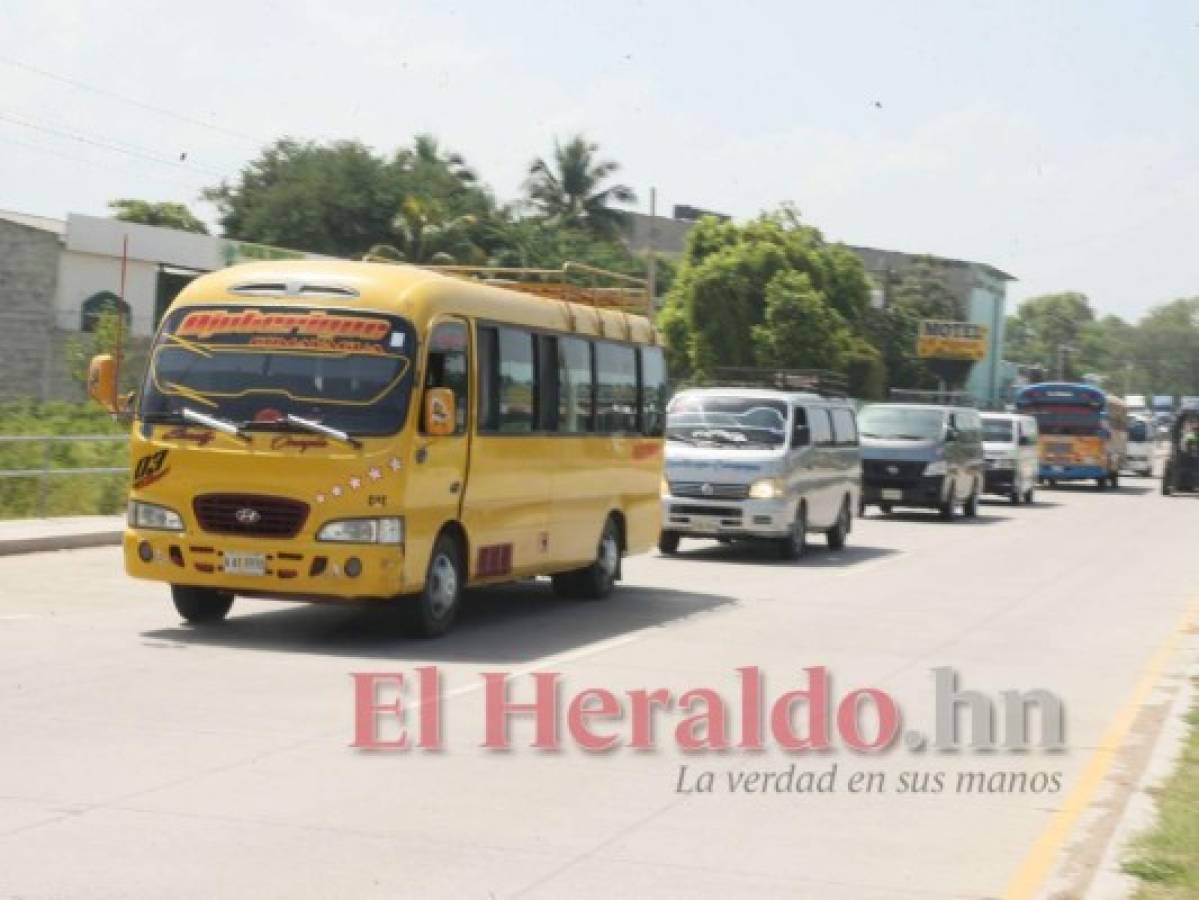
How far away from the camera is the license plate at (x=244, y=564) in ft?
45.1

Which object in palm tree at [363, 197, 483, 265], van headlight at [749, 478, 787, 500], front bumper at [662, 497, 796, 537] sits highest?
palm tree at [363, 197, 483, 265]

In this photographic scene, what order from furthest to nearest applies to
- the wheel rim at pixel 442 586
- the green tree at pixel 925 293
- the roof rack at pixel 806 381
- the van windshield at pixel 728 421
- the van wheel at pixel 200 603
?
the green tree at pixel 925 293
the roof rack at pixel 806 381
the van windshield at pixel 728 421
the van wheel at pixel 200 603
the wheel rim at pixel 442 586

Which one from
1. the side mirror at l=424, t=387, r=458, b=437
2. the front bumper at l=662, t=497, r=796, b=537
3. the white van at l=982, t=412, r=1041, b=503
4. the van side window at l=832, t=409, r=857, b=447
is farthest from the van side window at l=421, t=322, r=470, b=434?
the white van at l=982, t=412, r=1041, b=503

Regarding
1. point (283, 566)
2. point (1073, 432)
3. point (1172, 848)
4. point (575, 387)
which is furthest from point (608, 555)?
point (1073, 432)

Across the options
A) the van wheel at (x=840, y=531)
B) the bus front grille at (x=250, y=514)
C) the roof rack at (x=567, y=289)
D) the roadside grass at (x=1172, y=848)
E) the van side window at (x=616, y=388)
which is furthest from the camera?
the van wheel at (x=840, y=531)

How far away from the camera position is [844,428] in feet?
90.5

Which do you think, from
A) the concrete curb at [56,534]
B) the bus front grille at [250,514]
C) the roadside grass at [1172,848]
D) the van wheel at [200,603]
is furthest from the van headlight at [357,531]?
the concrete curb at [56,534]

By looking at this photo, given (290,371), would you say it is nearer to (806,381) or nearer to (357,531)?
(357,531)

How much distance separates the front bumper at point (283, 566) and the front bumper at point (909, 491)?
2222 cm

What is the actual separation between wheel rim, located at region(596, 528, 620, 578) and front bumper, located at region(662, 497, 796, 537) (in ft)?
17.0

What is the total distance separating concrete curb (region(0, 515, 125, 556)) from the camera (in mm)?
20359

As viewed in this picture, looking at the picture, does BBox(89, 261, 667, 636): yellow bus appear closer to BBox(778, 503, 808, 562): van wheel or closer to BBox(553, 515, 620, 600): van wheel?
BBox(553, 515, 620, 600): van wheel

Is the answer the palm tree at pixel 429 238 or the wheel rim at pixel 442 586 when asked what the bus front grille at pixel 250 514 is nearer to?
the wheel rim at pixel 442 586

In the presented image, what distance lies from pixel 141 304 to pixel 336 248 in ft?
84.1
